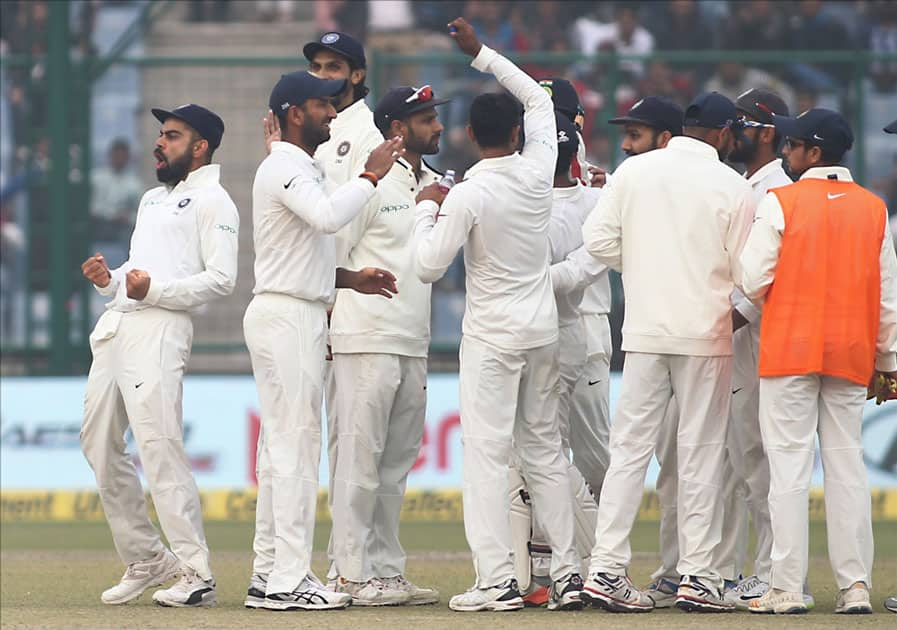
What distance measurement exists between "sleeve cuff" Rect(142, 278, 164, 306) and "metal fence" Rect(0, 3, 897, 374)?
667 centimetres

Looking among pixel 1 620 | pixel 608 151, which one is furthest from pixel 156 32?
pixel 1 620

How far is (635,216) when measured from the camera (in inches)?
292

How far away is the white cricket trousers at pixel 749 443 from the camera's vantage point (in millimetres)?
7711

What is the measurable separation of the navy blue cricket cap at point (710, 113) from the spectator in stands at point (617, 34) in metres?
8.56

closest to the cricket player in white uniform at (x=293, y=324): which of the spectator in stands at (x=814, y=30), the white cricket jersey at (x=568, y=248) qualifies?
the white cricket jersey at (x=568, y=248)

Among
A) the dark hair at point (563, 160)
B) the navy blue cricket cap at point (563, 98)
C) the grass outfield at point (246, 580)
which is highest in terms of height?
the navy blue cricket cap at point (563, 98)

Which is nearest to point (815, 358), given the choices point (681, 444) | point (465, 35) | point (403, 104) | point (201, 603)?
point (681, 444)

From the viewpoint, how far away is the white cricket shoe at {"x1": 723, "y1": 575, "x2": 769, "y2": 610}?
7.49m

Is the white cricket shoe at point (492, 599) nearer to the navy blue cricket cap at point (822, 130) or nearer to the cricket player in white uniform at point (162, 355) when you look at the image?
the cricket player in white uniform at point (162, 355)

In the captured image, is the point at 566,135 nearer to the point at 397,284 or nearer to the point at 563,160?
the point at 563,160

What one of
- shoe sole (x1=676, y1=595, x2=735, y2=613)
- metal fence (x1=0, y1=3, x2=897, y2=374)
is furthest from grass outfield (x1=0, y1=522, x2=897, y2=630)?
metal fence (x1=0, y1=3, x2=897, y2=374)

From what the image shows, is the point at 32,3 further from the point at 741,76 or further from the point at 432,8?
the point at 741,76

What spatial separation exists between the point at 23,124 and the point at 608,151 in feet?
16.6

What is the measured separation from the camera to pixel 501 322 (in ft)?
24.3
